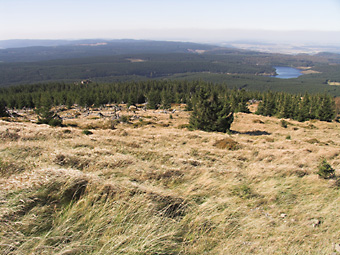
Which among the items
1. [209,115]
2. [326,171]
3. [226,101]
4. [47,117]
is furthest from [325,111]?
[47,117]

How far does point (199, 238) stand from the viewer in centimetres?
369

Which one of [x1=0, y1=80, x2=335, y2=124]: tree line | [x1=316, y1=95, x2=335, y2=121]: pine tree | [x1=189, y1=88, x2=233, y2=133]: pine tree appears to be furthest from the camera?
[x1=316, y1=95, x2=335, y2=121]: pine tree

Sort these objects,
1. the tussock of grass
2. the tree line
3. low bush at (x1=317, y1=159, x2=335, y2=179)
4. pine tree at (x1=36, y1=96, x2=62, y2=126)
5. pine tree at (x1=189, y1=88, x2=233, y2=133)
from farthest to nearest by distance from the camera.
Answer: the tree line < pine tree at (x1=36, y1=96, x2=62, y2=126) < pine tree at (x1=189, y1=88, x2=233, y2=133) < the tussock of grass < low bush at (x1=317, y1=159, x2=335, y2=179)

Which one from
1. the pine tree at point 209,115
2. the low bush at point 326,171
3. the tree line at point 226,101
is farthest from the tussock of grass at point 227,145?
the tree line at point 226,101

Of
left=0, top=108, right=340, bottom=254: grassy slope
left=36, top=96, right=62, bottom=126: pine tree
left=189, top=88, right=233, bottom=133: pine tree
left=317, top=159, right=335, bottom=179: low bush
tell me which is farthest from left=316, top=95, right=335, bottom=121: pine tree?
left=36, top=96, right=62, bottom=126: pine tree

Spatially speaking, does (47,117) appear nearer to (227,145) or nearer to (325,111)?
(227,145)

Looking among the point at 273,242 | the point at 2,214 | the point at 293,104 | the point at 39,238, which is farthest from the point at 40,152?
the point at 293,104

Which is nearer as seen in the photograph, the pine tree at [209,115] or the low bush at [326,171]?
the low bush at [326,171]

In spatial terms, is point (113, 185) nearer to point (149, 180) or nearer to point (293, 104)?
point (149, 180)

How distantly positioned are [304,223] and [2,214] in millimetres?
6049

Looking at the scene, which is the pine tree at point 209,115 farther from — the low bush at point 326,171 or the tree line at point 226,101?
the low bush at point 326,171

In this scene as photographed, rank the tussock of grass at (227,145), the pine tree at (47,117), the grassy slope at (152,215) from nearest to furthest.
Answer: the grassy slope at (152,215) < the tussock of grass at (227,145) < the pine tree at (47,117)

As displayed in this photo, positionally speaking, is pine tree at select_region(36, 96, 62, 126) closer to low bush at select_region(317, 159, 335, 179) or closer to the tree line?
the tree line

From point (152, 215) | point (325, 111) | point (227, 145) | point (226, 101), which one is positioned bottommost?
point (325, 111)
